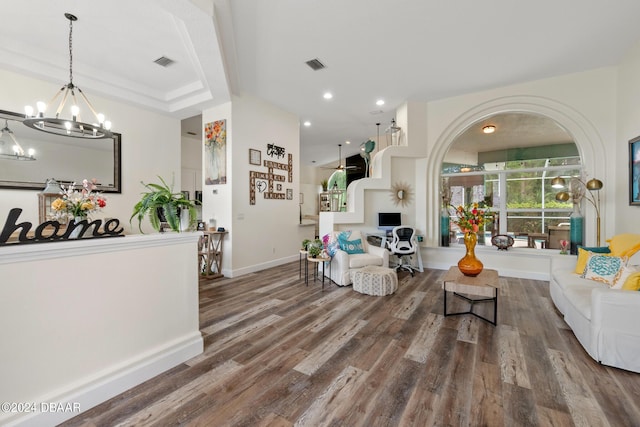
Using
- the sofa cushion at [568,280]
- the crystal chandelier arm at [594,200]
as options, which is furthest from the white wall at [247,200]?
the crystal chandelier arm at [594,200]

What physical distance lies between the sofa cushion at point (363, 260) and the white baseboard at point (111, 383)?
255 centimetres

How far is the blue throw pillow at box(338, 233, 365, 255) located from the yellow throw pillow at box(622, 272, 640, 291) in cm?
305

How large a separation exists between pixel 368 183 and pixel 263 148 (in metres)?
2.25

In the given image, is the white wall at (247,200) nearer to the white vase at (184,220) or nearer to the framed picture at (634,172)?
the white vase at (184,220)

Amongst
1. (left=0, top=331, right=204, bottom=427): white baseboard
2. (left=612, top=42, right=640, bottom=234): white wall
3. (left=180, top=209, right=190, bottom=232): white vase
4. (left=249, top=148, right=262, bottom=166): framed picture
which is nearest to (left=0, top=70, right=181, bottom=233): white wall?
(left=249, top=148, right=262, bottom=166): framed picture

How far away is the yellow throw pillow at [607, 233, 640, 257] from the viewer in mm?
2865

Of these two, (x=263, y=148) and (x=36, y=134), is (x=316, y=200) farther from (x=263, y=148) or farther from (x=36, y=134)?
(x=36, y=134)

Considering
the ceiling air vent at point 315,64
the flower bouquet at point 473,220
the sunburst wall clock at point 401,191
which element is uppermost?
the ceiling air vent at point 315,64

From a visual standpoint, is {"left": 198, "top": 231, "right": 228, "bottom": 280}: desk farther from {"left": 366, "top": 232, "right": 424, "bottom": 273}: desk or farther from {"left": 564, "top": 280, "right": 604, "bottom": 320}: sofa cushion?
{"left": 564, "top": 280, "right": 604, "bottom": 320}: sofa cushion

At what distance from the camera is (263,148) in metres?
5.35

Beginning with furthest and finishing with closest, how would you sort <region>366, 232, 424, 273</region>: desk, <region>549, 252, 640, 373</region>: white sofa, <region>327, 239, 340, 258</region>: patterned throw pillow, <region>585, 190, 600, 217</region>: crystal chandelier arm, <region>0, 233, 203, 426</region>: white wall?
1. <region>366, 232, 424, 273</region>: desk
2. <region>327, 239, 340, 258</region>: patterned throw pillow
3. <region>585, 190, 600, 217</region>: crystal chandelier arm
4. <region>549, 252, 640, 373</region>: white sofa
5. <region>0, 233, 203, 426</region>: white wall

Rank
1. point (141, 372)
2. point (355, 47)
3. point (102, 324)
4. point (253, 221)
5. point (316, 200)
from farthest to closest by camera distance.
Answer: point (316, 200), point (253, 221), point (355, 47), point (141, 372), point (102, 324)

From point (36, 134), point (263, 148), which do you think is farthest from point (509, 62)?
point (36, 134)

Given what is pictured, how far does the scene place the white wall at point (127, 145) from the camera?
11.6 ft
